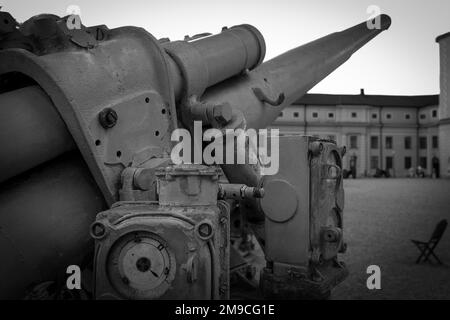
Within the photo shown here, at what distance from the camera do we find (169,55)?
3750 millimetres

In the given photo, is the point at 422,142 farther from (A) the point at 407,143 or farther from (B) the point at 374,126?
(B) the point at 374,126

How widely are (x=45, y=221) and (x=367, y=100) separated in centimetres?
4887

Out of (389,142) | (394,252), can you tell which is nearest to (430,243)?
(394,252)

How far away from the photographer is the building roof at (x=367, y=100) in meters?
45.8

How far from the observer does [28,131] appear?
2387 millimetres

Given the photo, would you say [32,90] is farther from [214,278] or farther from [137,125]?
[214,278]

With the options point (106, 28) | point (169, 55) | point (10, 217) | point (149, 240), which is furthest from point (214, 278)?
point (169, 55)

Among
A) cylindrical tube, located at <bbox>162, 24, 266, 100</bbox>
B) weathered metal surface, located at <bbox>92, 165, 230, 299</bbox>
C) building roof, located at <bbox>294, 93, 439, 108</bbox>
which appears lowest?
weathered metal surface, located at <bbox>92, 165, 230, 299</bbox>

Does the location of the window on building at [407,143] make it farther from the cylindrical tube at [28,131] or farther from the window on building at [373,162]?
the cylindrical tube at [28,131]

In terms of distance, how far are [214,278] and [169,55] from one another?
2424mm

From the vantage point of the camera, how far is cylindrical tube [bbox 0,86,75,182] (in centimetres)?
230

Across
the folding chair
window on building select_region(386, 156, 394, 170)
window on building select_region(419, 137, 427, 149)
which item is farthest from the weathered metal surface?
window on building select_region(419, 137, 427, 149)

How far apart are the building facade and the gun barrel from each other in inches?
1496

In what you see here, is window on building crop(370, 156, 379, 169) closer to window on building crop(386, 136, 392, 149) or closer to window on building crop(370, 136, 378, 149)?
window on building crop(370, 136, 378, 149)
